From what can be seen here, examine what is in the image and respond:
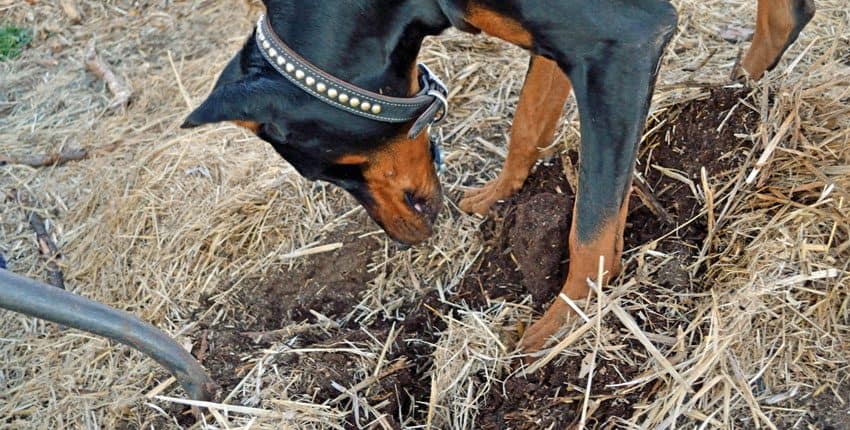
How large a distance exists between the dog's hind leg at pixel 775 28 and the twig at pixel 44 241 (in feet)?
10.8

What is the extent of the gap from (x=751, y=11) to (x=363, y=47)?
2.82 meters

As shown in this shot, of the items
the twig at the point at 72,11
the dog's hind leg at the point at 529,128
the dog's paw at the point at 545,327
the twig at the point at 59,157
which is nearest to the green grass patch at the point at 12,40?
the twig at the point at 72,11

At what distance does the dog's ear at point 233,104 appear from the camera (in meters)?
2.44

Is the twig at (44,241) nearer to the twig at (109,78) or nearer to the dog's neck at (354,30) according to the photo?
the twig at (109,78)

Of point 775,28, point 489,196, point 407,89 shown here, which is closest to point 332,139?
point 407,89

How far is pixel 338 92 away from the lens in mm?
2559

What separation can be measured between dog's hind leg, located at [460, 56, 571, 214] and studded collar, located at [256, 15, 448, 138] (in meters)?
Answer: 0.59

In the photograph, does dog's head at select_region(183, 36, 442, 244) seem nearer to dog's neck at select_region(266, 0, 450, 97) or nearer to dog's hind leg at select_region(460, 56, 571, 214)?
dog's neck at select_region(266, 0, 450, 97)

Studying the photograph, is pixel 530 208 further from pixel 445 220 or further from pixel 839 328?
pixel 839 328

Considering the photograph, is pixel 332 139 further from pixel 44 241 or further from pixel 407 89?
pixel 44 241

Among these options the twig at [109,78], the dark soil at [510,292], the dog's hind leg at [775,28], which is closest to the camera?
the dark soil at [510,292]

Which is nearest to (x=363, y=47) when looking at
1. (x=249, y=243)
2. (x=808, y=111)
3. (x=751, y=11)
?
(x=249, y=243)

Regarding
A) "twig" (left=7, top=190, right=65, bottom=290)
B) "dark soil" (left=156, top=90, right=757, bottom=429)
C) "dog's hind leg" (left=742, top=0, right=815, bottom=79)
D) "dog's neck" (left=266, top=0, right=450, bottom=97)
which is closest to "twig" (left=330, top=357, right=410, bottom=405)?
"dark soil" (left=156, top=90, right=757, bottom=429)

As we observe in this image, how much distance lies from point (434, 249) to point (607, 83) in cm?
127
